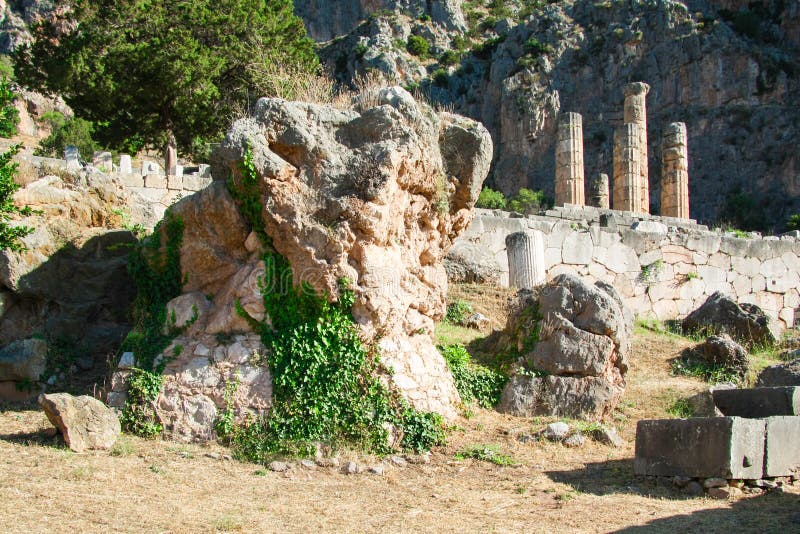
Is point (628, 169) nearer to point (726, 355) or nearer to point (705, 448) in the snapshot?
point (726, 355)

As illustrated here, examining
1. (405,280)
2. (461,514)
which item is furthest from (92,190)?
(461,514)

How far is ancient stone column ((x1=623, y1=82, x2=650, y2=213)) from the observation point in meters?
28.5

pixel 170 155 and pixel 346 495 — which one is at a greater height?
pixel 170 155

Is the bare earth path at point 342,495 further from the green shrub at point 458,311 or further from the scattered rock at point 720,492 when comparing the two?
the green shrub at point 458,311

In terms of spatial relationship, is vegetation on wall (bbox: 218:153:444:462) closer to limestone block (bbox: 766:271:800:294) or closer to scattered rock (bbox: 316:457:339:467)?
scattered rock (bbox: 316:457:339:467)

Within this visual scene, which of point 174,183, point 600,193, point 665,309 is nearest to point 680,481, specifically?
point 665,309

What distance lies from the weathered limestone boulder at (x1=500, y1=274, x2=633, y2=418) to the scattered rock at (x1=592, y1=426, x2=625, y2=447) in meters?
0.60

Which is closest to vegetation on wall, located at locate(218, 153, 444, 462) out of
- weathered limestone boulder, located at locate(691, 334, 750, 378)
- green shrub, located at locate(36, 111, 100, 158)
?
weathered limestone boulder, located at locate(691, 334, 750, 378)

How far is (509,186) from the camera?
2339 inches

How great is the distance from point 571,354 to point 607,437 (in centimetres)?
127

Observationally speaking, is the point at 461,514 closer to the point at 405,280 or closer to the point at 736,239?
the point at 405,280

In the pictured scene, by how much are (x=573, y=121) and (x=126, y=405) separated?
23.1m

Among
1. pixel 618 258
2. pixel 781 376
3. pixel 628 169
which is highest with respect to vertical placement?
pixel 628 169

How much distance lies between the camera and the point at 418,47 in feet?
221
